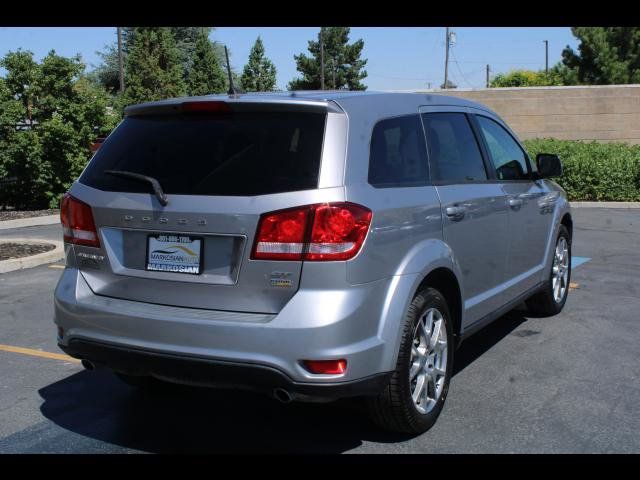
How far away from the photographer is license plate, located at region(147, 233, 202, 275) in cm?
342

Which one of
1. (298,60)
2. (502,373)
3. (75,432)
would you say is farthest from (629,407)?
(298,60)

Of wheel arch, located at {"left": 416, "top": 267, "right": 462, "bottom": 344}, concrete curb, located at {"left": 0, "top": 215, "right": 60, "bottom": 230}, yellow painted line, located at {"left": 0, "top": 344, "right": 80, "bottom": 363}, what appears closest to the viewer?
wheel arch, located at {"left": 416, "top": 267, "right": 462, "bottom": 344}

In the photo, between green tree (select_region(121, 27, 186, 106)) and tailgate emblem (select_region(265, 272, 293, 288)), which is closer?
tailgate emblem (select_region(265, 272, 293, 288))

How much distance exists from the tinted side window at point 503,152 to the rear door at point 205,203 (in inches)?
83.6

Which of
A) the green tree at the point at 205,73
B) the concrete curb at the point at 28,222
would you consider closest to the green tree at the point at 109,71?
the green tree at the point at 205,73

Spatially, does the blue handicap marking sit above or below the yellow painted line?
below

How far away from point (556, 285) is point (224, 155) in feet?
13.5

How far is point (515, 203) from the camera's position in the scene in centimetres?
523

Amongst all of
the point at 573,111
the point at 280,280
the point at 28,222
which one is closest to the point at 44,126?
the point at 28,222

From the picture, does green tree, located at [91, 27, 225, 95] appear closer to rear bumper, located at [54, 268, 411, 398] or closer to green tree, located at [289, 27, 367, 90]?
green tree, located at [289, 27, 367, 90]

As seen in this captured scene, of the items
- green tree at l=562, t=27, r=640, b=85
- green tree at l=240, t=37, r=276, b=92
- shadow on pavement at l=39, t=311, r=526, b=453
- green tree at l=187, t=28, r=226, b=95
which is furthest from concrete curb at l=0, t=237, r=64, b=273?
green tree at l=240, t=37, r=276, b=92

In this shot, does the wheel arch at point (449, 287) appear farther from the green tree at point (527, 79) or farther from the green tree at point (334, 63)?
the green tree at point (334, 63)

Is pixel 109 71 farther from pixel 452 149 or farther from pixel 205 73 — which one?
pixel 452 149
